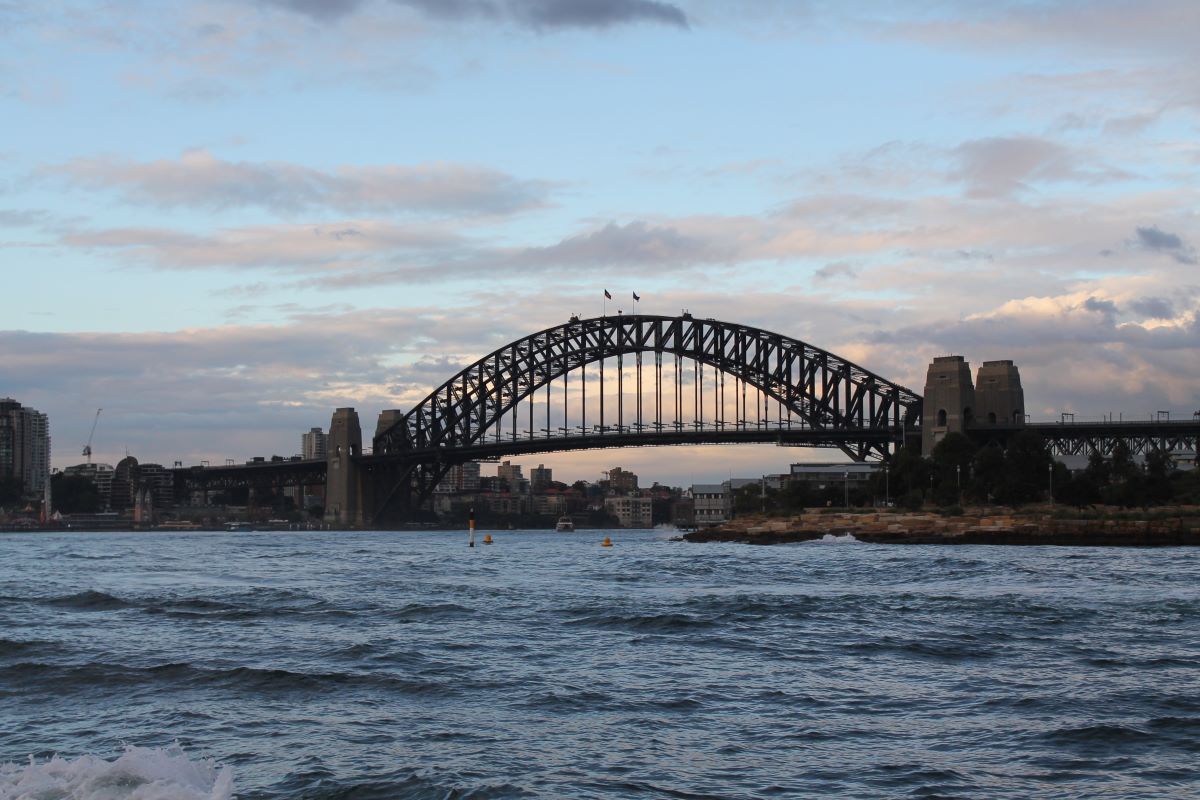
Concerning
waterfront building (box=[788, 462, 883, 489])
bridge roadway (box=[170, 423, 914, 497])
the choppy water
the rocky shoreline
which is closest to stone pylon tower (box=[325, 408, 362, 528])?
bridge roadway (box=[170, 423, 914, 497])

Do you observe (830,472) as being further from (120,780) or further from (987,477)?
(120,780)

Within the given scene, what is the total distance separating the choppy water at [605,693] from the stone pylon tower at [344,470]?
410ft

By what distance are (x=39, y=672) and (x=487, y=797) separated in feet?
40.4

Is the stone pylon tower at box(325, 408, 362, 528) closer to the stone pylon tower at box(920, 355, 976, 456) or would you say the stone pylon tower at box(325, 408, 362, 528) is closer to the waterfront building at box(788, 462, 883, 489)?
the waterfront building at box(788, 462, 883, 489)

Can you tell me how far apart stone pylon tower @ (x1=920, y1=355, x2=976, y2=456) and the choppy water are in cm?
8209

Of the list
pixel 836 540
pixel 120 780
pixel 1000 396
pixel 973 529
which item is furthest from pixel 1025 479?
pixel 120 780

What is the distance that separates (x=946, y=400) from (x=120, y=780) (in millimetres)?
113727

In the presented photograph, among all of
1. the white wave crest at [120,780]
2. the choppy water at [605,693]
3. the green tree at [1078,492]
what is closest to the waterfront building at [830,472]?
the green tree at [1078,492]

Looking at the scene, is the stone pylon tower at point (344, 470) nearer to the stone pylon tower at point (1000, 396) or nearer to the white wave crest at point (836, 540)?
the stone pylon tower at point (1000, 396)

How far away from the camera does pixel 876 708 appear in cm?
1981

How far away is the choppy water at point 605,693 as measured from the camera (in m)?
15.4

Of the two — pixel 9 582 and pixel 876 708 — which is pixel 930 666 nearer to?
pixel 876 708

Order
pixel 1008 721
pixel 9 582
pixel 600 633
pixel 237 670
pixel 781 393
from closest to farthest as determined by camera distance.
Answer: pixel 1008 721
pixel 237 670
pixel 600 633
pixel 9 582
pixel 781 393

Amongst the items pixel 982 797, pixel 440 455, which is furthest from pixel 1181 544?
pixel 440 455
